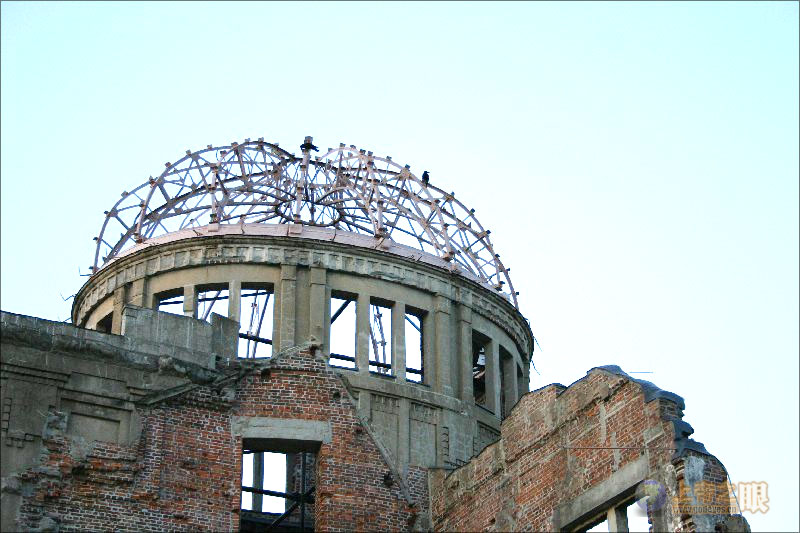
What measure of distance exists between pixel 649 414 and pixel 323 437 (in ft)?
23.6

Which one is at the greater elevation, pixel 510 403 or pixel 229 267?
pixel 229 267

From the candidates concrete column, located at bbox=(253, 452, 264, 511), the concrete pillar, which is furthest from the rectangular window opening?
concrete column, located at bbox=(253, 452, 264, 511)

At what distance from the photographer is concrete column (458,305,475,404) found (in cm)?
3180

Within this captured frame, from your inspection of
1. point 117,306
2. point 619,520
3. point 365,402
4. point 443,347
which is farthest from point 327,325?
point 619,520

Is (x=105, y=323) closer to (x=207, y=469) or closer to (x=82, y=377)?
(x=82, y=377)

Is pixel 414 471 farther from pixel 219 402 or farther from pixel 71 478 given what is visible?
pixel 71 478

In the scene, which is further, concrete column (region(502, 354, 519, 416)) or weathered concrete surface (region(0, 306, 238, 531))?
concrete column (region(502, 354, 519, 416))

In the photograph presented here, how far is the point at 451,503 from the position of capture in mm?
27484

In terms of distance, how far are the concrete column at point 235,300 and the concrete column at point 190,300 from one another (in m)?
0.76

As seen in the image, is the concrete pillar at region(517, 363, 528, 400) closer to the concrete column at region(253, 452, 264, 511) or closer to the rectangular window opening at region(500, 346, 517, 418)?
the rectangular window opening at region(500, 346, 517, 418)

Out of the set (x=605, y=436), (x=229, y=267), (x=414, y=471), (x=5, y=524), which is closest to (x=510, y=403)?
(x=414, y=471)

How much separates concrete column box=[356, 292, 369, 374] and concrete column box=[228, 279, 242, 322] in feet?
8.11

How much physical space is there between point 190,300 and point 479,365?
7.35m

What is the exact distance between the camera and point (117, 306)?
32.0 metres
